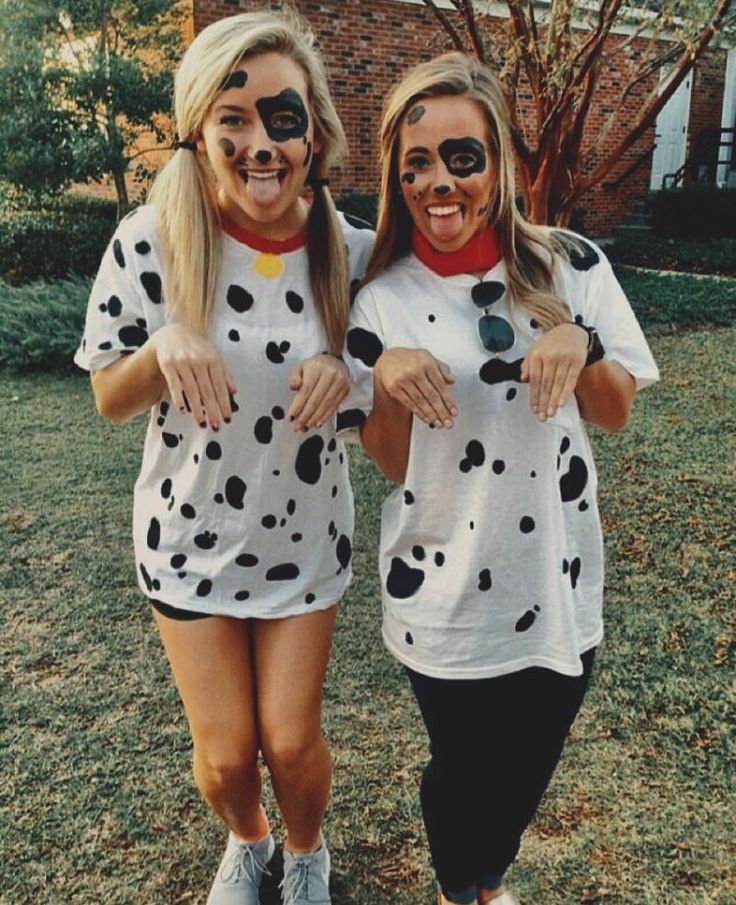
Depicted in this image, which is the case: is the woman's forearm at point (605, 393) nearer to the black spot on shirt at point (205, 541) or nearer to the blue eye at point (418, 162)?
the blue eye at point (418, 162)

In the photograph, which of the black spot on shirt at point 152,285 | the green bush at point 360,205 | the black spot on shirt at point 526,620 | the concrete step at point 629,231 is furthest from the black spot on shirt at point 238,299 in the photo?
the concrete step at point 629,231

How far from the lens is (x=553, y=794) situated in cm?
263

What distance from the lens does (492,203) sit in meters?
1.77

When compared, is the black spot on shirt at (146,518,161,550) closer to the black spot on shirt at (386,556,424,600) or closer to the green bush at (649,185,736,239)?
the black spot on shirt at (386,556,424,600)

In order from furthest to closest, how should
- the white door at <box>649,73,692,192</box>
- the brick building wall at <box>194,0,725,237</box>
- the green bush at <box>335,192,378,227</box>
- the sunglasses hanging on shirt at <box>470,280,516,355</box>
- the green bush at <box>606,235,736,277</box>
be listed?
the white door at <box>649,73,692,192</box> → the green bush at <box>606,235,736,277</box> → the brick building wall at <box>194,0,725,237</box> → the green bush at <box>335,192,378,227</box> → the sunglasses hanging on shirt at <box>470,280,516,355</box>

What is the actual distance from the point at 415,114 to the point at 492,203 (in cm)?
23

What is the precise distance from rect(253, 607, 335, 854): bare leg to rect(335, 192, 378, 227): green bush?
1003cm

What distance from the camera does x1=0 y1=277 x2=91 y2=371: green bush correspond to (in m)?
7.63

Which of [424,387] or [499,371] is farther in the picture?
[499,371]

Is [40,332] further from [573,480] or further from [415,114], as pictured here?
[573,480]

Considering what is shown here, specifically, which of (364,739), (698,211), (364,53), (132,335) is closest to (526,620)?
(132,335)

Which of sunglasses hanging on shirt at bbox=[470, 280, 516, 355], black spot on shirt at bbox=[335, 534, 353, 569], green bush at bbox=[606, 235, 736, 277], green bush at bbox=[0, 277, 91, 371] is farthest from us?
green bush at bbox=[606, 235, 736, 277]

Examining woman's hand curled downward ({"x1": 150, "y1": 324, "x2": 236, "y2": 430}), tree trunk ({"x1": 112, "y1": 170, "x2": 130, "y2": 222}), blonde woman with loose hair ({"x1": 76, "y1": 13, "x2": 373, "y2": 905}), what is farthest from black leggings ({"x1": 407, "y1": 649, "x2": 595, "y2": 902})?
tree trunk ({"x1": 112, "y1": 170, "x2": 130, "y2": 222})

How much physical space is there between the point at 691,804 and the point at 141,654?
1989 millimetres
